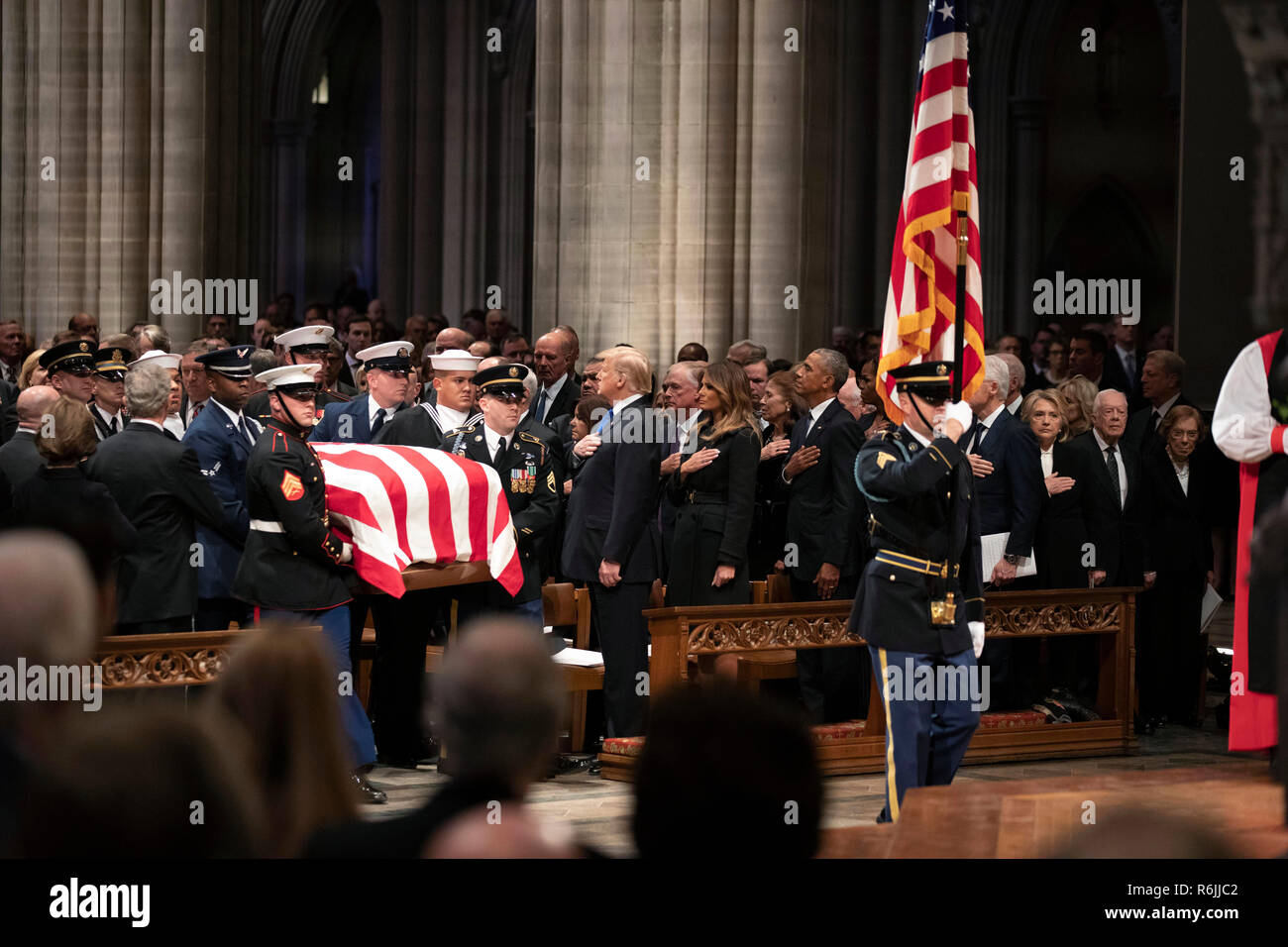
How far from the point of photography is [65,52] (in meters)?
17.2

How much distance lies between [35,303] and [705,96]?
306 inches

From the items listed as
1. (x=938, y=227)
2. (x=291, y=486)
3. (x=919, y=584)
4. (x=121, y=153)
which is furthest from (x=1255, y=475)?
(x=121, y=153)

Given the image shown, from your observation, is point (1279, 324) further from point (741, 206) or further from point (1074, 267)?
point (1074, 267)

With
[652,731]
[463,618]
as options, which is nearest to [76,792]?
[652,731]

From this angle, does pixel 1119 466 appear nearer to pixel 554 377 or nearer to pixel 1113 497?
pixel 1113 497

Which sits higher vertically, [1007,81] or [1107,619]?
[1007,81]

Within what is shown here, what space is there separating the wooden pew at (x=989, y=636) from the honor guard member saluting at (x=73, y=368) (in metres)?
3.01

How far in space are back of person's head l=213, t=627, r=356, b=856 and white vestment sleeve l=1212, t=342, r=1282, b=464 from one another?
3.77 m

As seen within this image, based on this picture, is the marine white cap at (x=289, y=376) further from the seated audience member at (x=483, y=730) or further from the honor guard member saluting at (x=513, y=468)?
the seated audience member at (x=483, y=730)

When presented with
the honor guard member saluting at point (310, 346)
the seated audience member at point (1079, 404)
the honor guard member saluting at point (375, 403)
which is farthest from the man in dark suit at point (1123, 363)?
the honor guard member saluting at point (375, 403)

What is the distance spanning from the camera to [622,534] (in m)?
8.76

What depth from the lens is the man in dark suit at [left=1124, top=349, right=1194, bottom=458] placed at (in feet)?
34.4

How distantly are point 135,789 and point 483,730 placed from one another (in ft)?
2.12

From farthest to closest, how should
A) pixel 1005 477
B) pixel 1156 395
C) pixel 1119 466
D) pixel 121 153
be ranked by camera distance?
pixel 121 153
pixel 1156 395
pixel 1119 466
pixel 1005 477
